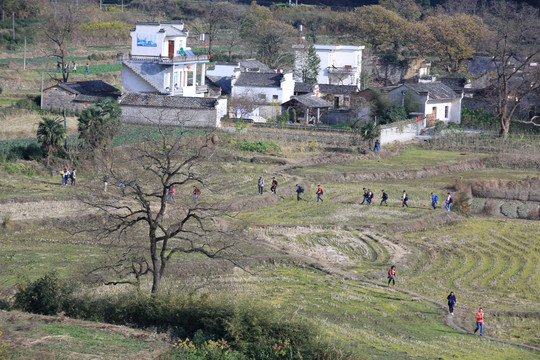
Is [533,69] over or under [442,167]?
over

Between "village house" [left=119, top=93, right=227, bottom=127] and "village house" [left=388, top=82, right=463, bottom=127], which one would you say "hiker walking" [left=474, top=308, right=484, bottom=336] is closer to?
"village house" [left=119, top=93, right=227, bottom=127]

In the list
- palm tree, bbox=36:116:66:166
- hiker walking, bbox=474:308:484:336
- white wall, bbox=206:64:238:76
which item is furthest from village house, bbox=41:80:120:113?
hiker walking, bbox=474:308:484:336

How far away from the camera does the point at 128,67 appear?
61.8m

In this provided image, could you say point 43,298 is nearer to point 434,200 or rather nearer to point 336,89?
point 434,200

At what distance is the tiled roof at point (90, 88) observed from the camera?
59216 millimetres

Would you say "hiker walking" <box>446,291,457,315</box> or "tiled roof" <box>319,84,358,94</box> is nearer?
"hiker walking" <box>446,291,457,315</box>

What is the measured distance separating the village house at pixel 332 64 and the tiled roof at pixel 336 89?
6.04 metres

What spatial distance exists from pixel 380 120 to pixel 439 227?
2167 centimetres

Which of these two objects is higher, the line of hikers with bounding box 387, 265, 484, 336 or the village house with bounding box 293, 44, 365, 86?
the village house with bounding box 293, 44, 365, 86

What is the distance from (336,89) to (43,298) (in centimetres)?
5081

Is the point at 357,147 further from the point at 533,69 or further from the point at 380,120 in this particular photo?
the point at 533,69

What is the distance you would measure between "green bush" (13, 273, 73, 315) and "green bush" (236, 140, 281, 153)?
1270 inches

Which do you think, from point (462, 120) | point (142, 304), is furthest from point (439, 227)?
point (462, 120)

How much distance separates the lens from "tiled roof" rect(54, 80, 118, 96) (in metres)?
59.2
